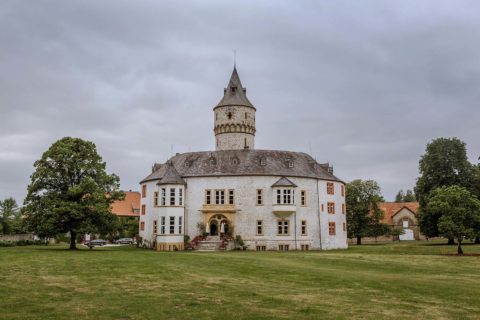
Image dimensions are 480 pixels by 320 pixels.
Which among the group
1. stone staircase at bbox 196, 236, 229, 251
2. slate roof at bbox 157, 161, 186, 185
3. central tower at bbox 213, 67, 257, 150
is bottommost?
stone staircase at bbox 196, 236, 229, 251

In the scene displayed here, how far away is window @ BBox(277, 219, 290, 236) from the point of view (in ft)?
176

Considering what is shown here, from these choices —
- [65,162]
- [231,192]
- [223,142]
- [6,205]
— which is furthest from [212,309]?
[6,205]

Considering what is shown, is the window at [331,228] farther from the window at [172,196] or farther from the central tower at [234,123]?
the window at [172,196]

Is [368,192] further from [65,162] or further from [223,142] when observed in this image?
[65,162]

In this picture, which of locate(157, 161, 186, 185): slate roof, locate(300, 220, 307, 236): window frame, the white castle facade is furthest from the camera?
locate(300, 220, 307, 236): window frame

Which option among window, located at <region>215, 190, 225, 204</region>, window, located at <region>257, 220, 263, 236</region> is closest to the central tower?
window, located at <region>215, 190, 225, 204</region>

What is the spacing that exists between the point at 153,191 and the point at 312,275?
36.2 meters

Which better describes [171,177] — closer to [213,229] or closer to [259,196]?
[213,229]

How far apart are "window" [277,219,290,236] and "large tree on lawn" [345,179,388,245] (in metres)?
21.1

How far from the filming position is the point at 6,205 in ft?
252

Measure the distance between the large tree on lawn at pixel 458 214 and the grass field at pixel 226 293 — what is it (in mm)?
14437

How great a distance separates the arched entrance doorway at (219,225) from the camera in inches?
2122

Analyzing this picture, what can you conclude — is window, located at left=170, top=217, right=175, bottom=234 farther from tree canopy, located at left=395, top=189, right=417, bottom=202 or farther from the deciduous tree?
tree canopy, located at left=395, top=189, right=417, bottom=202

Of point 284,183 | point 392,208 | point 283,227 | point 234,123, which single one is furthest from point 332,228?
point 392,208
